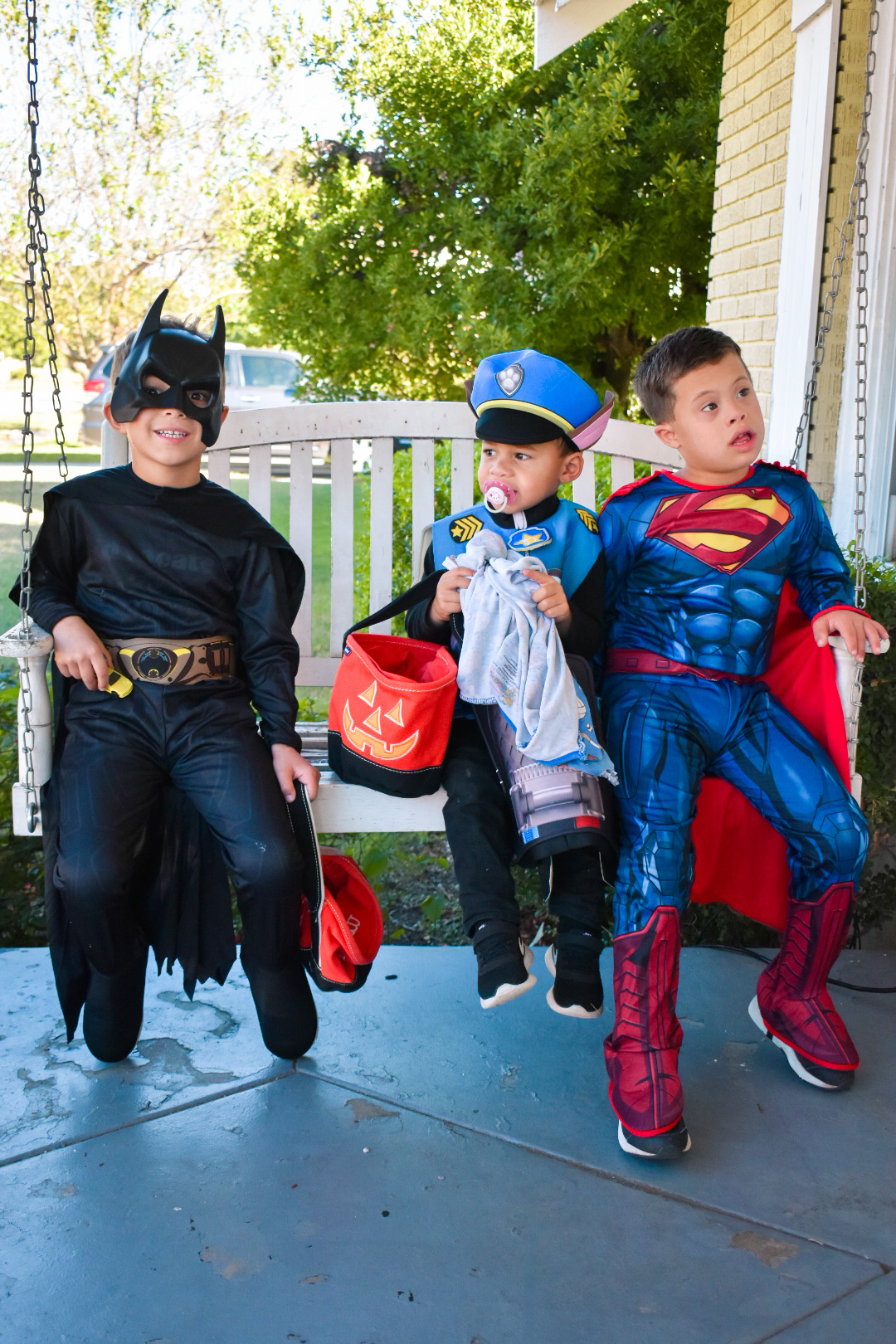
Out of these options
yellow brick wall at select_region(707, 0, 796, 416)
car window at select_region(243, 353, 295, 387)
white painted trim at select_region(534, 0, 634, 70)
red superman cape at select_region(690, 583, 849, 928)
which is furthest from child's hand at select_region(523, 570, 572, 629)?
car window at select_region(243, 353, 295, 387)

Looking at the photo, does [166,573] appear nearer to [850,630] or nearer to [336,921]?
[336,921]

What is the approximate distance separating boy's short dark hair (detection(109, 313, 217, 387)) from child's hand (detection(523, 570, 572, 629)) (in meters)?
0.87

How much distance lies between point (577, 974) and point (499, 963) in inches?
7.2

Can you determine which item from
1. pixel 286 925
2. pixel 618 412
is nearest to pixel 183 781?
pixel 286 925

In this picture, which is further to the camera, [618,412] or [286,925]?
[618,412]

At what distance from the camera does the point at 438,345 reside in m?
8.20

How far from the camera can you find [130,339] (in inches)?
95.0

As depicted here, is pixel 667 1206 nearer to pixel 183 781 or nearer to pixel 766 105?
pixel 183 781

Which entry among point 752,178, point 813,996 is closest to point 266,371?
point 752,178

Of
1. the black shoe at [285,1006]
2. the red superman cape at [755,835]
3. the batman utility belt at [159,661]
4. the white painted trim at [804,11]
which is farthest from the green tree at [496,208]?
the black shoe at [285,1006]

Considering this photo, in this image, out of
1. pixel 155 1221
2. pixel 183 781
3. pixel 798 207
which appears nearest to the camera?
pixel 155 1221

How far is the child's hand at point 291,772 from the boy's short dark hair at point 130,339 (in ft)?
2.83

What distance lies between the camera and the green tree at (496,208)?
7309 millimetres

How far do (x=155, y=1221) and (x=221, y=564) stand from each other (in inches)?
50.2
